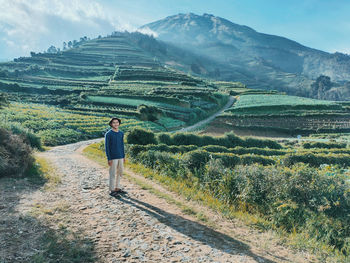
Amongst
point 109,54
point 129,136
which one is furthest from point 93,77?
point 129,136

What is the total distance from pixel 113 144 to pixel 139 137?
1477 cm

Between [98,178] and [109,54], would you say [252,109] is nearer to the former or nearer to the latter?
[98,178]

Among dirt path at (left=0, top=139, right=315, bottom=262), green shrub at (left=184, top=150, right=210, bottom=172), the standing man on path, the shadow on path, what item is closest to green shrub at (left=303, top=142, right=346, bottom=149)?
green shrub at (left=184, top=150, right=210, bottom=172)

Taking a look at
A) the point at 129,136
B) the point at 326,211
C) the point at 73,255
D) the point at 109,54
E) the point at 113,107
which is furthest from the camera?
the point at 109,54

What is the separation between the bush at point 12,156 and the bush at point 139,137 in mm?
11932

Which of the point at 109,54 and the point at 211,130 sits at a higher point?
the point at 109,54

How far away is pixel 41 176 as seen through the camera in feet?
36.9

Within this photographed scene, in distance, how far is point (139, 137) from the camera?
78.5ft

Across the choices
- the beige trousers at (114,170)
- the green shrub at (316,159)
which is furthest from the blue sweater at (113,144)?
the green shrub at (316,159)

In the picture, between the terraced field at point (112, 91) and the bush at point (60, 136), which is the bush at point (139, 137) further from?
the terraced field at point (112, 91)

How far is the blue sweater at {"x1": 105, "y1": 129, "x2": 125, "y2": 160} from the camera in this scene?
30.0 ft

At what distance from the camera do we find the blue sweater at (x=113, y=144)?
30.0ft

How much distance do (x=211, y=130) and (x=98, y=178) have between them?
44.5 meters

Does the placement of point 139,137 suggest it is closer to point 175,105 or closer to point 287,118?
point 175,105
